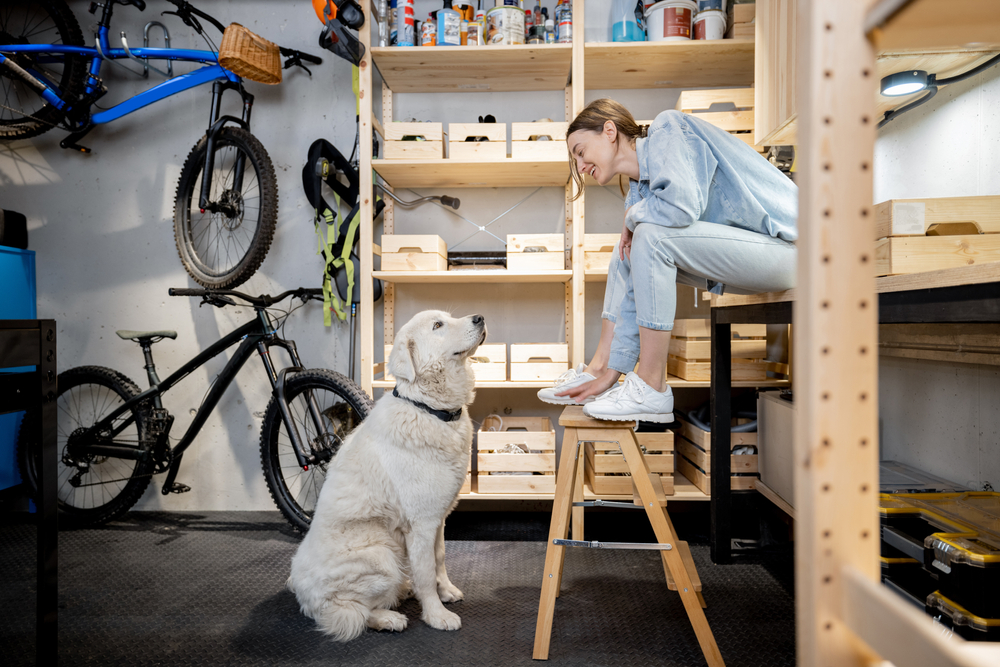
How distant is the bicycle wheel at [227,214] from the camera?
2.52 m

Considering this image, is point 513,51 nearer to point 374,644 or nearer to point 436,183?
point 436,183

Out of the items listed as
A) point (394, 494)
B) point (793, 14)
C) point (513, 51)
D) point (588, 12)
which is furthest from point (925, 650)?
point (588, 12)

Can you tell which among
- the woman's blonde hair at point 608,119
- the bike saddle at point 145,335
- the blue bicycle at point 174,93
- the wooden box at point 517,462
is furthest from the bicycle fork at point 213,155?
the woman's blonde hair at point 608,119

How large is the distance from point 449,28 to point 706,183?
1542mm

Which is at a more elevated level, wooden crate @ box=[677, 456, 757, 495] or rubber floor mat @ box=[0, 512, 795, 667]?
wooden crate @ box=[677, 456, 757, 495]

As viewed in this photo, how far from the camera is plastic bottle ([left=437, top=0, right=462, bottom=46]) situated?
93.6 inches

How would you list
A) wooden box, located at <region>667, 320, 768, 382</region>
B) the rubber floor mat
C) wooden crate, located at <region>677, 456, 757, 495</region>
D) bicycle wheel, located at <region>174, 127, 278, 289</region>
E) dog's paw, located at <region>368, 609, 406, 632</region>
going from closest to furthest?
the rubber floor mat, dog's paw, located at <region>368, 609, 406, 632</region>, wooden crate, located at <region>677, 456, 757, 495</region>, wooden box, located at <region>667, 320, 768, 382</region>, bicycle wheel, located at <region>174, 127, 278, 289</region>

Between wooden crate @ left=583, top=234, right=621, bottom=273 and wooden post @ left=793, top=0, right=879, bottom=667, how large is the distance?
188 cm

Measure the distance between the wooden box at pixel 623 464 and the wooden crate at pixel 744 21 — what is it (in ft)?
5.91

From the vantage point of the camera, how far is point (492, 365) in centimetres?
239

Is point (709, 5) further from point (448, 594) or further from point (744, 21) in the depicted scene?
point (448, 594)

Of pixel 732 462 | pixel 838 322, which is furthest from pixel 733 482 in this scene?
pixel 838 322

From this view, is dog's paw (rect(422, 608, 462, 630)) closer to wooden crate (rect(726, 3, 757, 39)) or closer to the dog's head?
the dog's head

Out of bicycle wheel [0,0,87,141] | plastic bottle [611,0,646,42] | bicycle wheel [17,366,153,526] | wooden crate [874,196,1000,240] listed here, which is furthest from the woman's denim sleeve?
bicycle wheel [0,0,87,141]
